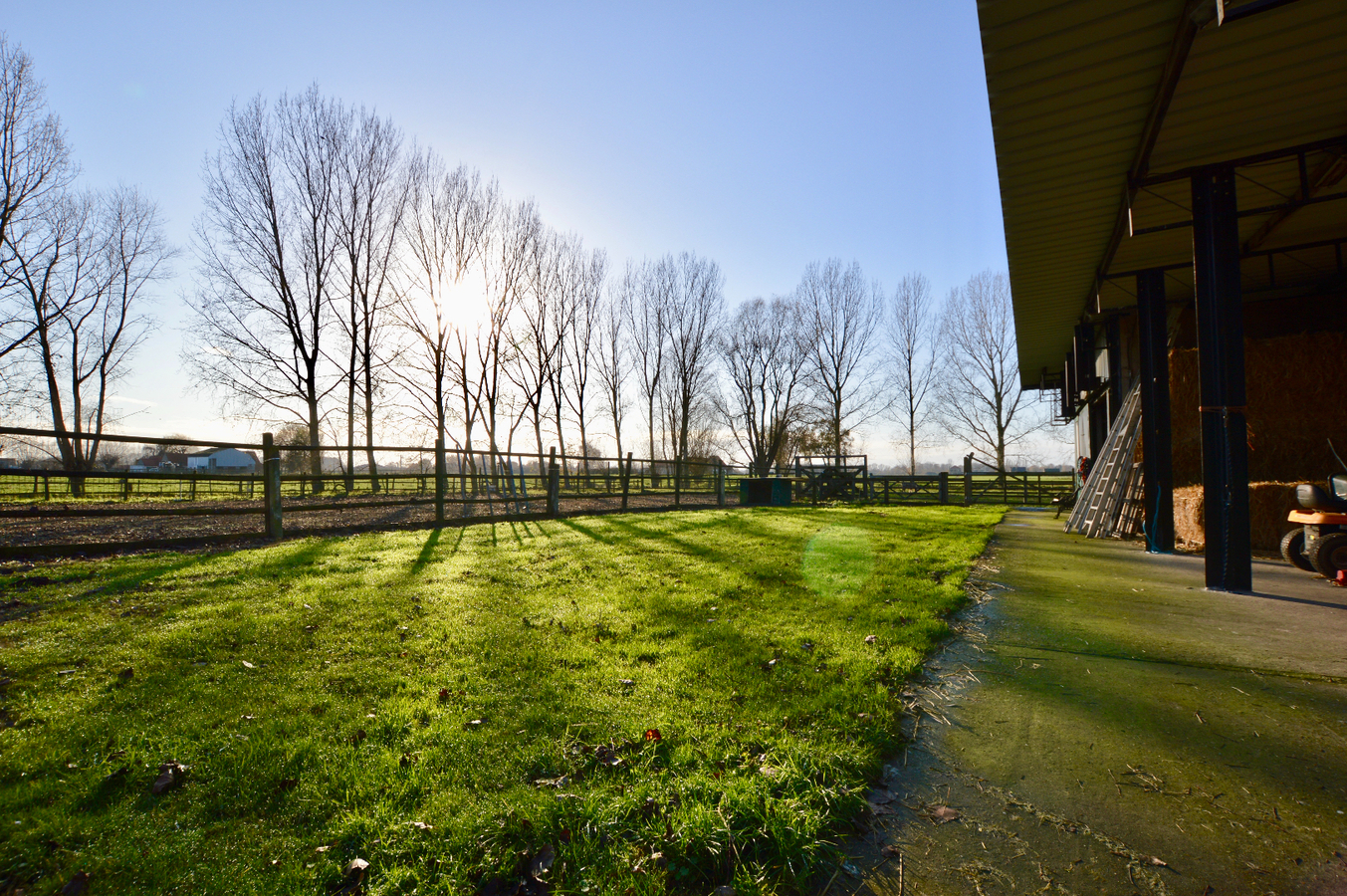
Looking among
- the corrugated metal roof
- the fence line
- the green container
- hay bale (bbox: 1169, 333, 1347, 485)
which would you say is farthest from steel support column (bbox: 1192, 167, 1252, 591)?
the green container

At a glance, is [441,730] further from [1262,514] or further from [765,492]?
[765,492]

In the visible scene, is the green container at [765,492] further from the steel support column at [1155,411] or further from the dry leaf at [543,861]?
the dry leaf at [543,861]

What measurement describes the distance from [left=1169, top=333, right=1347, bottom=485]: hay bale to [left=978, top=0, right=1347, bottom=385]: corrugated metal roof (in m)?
1.59

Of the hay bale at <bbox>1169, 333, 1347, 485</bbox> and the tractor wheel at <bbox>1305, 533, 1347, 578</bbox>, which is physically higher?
the hay bale at <bbox>1169, 333, 1347, 485</bbox>

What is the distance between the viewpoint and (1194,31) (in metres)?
3.74

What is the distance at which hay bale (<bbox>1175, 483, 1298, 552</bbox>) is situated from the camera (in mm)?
6074

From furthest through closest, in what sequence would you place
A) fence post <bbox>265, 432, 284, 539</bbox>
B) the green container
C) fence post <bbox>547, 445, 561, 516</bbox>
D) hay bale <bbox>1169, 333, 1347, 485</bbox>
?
the green container
fence post <bbox>547, 445, 561, 516</bbox>
fence post <bbox>265, 432, 284, 539</bbox>
hay bale <bbox>1169, 333, 1347, 485</bbox>

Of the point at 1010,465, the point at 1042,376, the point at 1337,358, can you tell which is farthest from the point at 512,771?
the point at 1010,465

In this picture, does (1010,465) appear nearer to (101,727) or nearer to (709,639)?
(709,639)

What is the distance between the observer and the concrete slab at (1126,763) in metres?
1.40

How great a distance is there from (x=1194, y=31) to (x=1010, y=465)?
28038mm

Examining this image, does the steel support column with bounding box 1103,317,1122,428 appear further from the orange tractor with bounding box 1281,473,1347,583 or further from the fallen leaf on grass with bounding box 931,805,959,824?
the fallen leaf on grass with bounding box 931,805,959,824

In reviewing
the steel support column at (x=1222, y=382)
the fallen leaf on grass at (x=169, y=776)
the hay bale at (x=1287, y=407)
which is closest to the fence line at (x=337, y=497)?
the fallen leaf on grass at (x=169, y=776)

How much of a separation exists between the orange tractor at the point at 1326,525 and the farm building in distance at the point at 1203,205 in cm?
75
